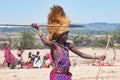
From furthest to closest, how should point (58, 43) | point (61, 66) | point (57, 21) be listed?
point (57, 21)
point (58, 43)
point (61, 66)

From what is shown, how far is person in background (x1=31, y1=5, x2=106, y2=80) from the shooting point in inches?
327

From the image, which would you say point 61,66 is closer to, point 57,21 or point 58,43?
point 58,43

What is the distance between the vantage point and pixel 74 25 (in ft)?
27.6

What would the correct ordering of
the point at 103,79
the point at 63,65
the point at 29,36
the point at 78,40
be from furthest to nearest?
1. the point at 78,40
2. the point at 29,36
3. the point at 103,79
4. the point at 63,65

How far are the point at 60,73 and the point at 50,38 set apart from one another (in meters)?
0.67

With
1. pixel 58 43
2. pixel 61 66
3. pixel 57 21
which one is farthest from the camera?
pixel 57 21

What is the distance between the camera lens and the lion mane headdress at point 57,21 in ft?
27.8

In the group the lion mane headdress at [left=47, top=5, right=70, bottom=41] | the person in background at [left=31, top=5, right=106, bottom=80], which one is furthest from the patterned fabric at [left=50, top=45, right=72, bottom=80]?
the lion mane headdress at [left=47, top=5, right=70, bottom=41]

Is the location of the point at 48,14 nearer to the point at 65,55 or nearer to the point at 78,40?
the point at 65,55

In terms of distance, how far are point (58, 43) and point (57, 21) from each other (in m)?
0.45

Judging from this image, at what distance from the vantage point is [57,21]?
8.63 meters

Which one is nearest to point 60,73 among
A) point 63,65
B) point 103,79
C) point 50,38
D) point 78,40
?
point 63,65

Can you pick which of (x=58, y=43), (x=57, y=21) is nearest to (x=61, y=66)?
(x=58, y=43)

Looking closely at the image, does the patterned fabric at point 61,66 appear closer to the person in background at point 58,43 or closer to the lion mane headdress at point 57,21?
the person in background at point 58,43
